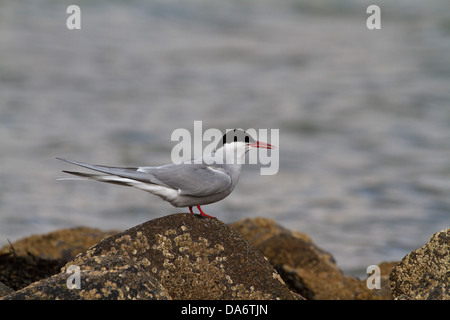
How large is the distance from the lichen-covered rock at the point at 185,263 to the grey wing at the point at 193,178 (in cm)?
24

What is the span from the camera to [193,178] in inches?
210

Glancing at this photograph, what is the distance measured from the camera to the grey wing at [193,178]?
5.28m

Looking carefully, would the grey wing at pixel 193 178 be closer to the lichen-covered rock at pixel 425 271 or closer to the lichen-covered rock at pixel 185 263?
the lichen-covered rock at pixel 185 263

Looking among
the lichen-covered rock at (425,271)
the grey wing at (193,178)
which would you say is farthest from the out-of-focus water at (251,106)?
the grey wing at (193,178)

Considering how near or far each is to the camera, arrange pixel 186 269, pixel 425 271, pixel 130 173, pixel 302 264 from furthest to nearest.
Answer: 1. pixel 302 264
2. pixel 130 173
3. pixel 425 271
4. pixel 186 269

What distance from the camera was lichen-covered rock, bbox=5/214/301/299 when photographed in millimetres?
4496

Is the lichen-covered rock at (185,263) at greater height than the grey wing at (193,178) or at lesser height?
lesser

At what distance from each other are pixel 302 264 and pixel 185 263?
11.5 feet

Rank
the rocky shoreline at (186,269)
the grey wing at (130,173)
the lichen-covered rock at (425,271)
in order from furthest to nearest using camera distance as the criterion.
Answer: the grey wing at (130,173)
the lichen-covered rock at (425,271)
the rocky shoreline at (186,269)

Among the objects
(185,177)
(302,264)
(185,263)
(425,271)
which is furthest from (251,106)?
(185,263)

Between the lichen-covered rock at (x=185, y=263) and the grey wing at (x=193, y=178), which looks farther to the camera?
the grey wing at (x=193, y=178)

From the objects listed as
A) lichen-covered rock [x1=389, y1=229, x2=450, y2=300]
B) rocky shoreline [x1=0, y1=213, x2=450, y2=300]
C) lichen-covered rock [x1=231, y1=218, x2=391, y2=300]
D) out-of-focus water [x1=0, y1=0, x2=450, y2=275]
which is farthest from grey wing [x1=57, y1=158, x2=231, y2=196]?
out-of-focus water [x1=0, y1=0, x2=450, y2=275]

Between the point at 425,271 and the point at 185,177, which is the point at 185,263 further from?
the point at 425,271

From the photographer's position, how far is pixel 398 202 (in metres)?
11.6
